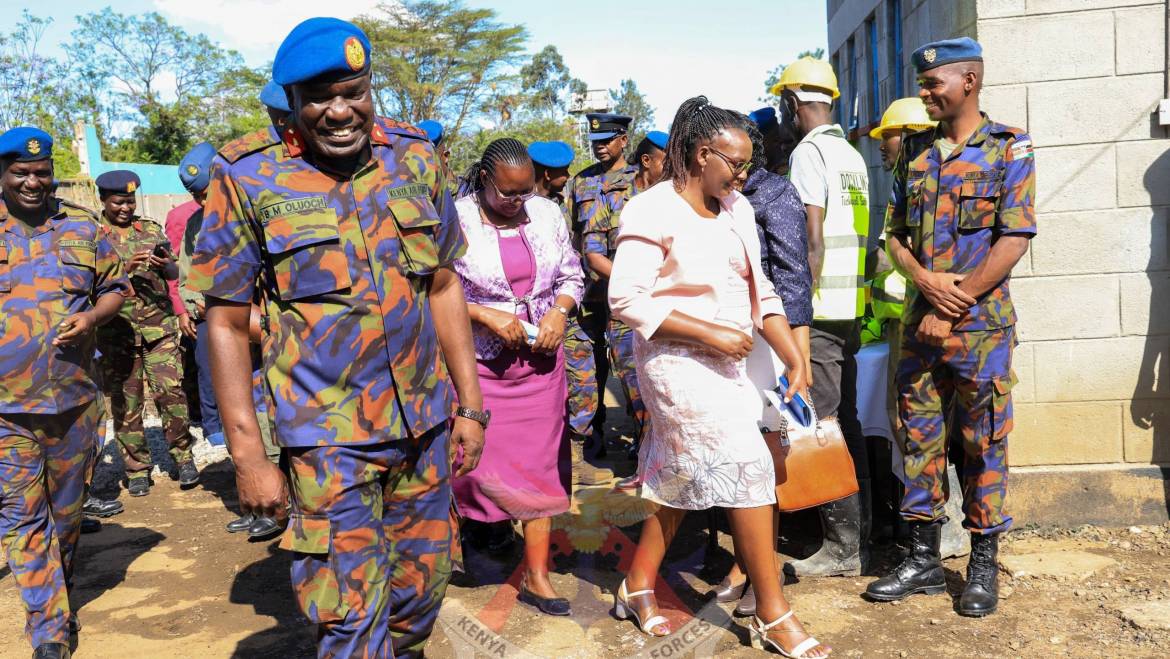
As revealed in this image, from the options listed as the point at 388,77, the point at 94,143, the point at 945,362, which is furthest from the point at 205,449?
the point at 388,77

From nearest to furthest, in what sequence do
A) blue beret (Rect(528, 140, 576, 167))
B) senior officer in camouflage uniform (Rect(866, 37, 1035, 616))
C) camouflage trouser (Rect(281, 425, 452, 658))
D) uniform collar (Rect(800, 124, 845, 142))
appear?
camouflage trouser (Rect(281, 425, 452, 658)) < senior officer in camouflage uniform (Rect(866, 37, 1035, 616)) < uniform collar (Rect(800, 124, 845, 142)) < blue beret (Rect(528, 140, 576, 167))

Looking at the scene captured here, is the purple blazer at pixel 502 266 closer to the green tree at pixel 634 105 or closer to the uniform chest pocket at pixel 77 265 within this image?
the uniform chest pocket at pixel 77 265

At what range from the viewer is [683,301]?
138 inches

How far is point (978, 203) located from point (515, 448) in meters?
2.15

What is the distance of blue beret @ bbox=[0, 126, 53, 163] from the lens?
4008mm

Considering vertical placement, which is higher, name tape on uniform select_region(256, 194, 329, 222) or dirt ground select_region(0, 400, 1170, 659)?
name tape on uniform select_region(256, 194, 329, 222)

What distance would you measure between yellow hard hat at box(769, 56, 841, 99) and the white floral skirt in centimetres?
167

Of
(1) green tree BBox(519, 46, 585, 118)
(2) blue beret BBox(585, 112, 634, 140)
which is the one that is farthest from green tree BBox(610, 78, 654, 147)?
(2) blue beret BBox(585, 112, 634, 140)

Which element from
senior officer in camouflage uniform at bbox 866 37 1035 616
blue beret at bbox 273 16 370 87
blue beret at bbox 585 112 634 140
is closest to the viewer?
blue beret at bbox 273 16 370 87

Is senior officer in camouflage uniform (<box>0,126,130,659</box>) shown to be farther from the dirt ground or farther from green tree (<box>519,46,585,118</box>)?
green tree (<box>519,46,585,118</box>)

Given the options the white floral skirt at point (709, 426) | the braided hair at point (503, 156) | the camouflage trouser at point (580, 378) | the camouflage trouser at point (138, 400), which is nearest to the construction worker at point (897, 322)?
the white floral skirt at point (709, 426)

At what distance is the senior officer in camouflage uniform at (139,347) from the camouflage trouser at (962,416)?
4913 mm

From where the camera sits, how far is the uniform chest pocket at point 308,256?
98.3 inches

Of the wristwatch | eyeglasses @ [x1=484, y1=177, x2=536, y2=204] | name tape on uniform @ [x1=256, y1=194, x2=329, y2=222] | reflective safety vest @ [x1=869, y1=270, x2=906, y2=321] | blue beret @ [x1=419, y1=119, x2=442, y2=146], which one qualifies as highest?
blue beret @ [x1=419, y1=119, x2=442, y2=146]
